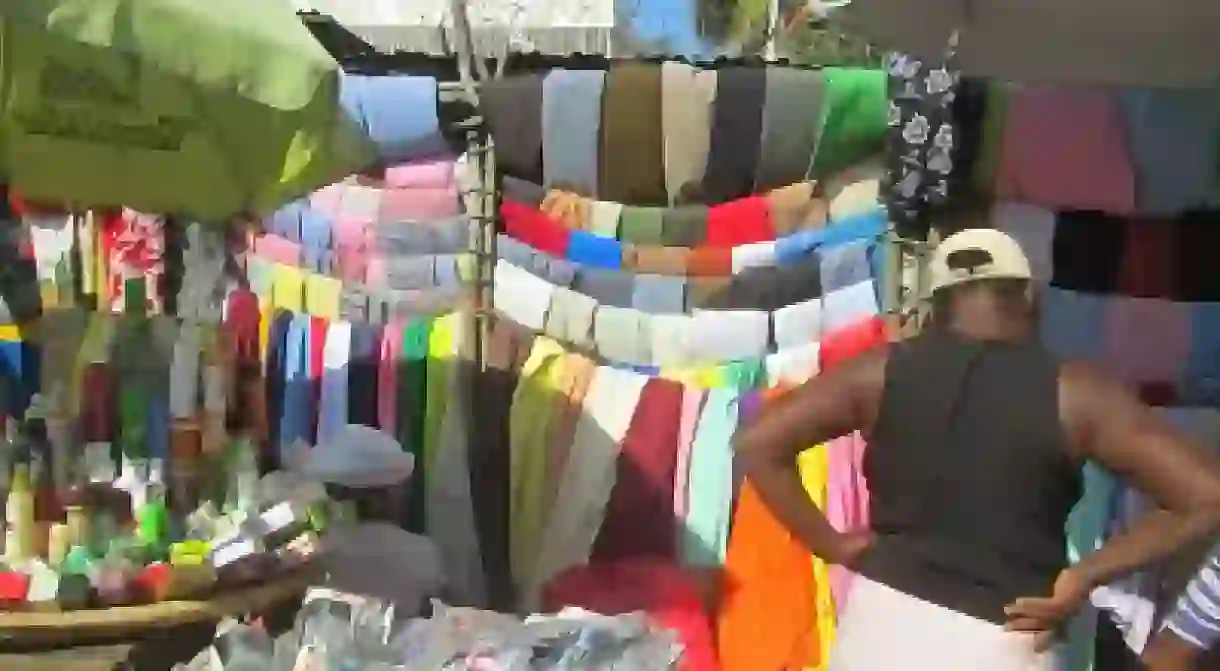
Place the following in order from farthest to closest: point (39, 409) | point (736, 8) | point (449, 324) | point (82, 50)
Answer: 1. point (736, 8)
2. point (449, 324)
3. point (39, 409)
4. point (82, 50)

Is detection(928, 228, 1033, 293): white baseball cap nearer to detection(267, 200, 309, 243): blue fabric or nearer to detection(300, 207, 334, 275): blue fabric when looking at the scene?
detection(300, 207, 334, 275): blue fabric

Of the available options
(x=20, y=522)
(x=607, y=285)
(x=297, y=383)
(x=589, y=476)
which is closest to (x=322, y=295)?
(x=297, y=383)

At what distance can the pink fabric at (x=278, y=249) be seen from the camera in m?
6.38

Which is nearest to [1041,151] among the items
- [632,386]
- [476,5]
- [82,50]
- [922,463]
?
[632,386]

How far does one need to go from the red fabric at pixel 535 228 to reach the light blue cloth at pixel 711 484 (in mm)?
965

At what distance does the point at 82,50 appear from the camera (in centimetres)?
294

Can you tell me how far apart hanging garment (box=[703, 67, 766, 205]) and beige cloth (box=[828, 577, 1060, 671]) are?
239 cm

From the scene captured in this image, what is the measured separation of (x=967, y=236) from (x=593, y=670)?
3.96 feet

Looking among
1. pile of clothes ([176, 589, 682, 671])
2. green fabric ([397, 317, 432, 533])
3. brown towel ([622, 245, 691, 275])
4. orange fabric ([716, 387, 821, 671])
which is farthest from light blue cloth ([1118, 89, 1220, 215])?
green fabric ([397, 317, 432, 533])

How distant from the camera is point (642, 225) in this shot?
560 centimetres

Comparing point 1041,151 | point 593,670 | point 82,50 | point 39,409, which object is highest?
point 82,50

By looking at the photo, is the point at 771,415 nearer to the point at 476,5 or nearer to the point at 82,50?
the point at 82,50

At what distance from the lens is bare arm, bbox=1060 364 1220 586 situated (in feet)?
9.47

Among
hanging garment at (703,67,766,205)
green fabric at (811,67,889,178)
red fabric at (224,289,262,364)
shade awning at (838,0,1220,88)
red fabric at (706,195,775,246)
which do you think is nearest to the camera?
shade awning at (838,0,1220,88)
